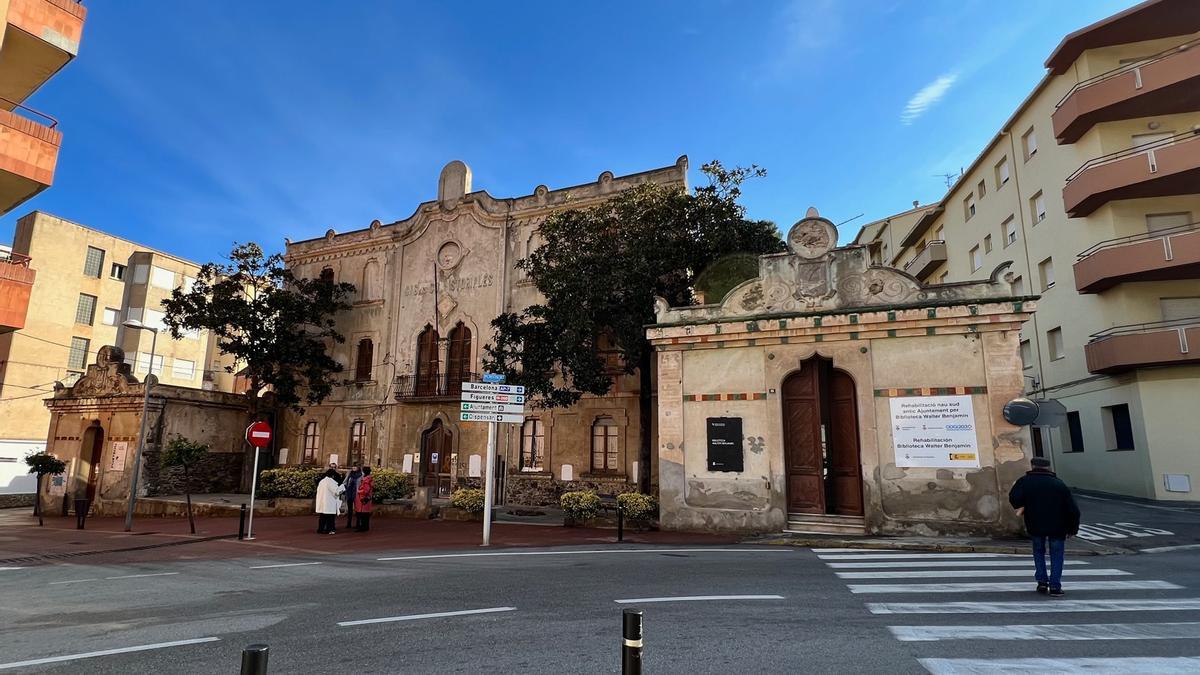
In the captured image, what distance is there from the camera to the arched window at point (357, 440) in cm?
2638

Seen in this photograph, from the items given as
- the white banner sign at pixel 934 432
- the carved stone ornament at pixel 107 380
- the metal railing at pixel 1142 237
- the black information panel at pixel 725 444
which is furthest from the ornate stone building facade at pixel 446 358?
the metal railing at pixel 1142 237

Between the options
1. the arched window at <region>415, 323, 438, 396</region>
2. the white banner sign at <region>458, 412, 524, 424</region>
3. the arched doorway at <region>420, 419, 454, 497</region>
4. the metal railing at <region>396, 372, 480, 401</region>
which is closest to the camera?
the white banner sign at <region>458, 412, 524, 424</region>

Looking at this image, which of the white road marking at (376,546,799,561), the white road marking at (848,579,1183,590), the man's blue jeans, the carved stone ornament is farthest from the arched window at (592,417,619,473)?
the carved stone ornament

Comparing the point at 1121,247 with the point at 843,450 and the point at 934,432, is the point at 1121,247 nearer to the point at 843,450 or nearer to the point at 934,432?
the point at 934,432

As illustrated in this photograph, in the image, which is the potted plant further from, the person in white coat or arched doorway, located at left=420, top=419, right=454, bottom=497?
A: arched doorway, located at left=420, top=419, right=454, bottom=497

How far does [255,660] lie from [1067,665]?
5552 millimetres

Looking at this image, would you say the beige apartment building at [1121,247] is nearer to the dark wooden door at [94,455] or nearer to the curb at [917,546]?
the curb at [917,546]

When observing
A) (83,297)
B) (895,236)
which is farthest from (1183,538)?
(83,297)

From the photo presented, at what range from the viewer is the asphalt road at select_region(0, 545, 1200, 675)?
494 cm

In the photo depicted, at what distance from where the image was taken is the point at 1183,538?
475 inches

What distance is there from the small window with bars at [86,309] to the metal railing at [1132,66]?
5005cm

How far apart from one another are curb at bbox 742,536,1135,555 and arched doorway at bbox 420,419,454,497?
14.8m

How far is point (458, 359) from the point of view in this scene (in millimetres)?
25469

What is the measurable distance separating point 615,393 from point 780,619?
1603 centimetres
